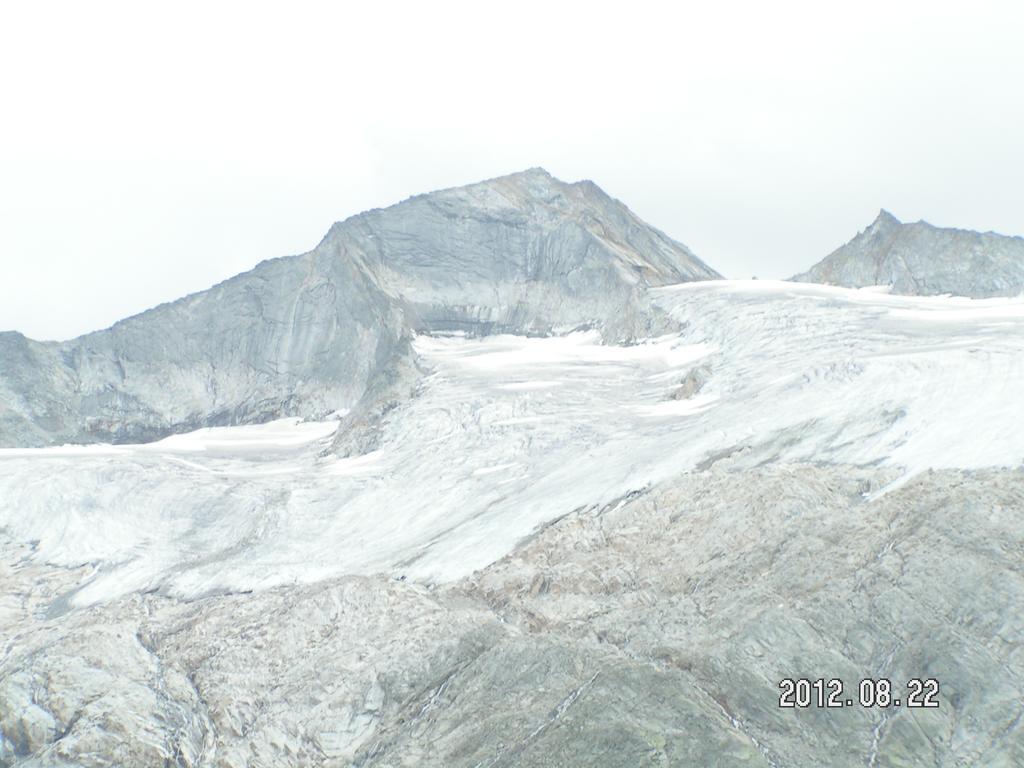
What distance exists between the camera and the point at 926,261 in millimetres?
68812

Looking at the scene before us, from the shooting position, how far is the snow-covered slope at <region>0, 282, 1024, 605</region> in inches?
1201

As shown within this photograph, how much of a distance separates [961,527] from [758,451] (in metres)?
7.92

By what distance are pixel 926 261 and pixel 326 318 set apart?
33.2m

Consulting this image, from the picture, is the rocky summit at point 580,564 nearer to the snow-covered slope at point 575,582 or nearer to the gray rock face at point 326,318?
the snow-covered slope at point 575,582

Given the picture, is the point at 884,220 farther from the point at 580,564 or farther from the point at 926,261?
the point at 580,564

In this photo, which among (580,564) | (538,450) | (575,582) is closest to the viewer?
(575,582)

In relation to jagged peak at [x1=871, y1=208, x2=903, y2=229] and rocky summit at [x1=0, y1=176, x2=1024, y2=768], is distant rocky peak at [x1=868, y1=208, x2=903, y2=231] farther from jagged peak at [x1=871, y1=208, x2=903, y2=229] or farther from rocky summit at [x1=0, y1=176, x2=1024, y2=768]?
rocky summit at [x1=0, y1=176, x2=1024, y2=768]

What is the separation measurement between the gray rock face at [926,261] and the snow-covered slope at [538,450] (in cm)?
1469

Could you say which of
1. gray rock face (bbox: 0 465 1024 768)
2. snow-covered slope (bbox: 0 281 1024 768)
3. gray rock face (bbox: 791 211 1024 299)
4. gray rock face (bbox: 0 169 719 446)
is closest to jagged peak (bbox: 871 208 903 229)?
gray rock face (bbox: 791 211 1024 299)

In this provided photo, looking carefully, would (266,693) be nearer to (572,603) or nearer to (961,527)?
(572,603)

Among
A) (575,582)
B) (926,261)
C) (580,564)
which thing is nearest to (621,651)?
(575,582)

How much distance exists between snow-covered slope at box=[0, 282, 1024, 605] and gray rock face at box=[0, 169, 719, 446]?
412 inches

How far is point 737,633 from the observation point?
22.6 metres

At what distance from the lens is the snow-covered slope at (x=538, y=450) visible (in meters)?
30.5
